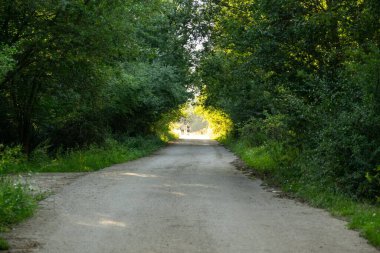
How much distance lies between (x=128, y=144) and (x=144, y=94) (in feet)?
11.0

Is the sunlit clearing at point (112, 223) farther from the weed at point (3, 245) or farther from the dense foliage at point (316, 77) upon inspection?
the dense foliage at point (316, 77)

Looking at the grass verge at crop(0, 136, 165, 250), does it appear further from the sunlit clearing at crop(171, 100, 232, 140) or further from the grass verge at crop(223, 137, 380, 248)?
the sunlit clearing at crop(171, 100, 232, 140)

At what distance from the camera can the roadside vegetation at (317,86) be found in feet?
35.0

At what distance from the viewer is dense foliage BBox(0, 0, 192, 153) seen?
13.5 metres

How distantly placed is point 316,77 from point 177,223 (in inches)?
286

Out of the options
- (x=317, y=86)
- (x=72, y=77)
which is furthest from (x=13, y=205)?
(x=72, y=77)

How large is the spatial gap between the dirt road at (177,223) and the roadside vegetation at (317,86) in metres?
0.84

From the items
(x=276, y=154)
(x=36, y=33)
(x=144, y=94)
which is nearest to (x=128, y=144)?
(x=144, y=94)

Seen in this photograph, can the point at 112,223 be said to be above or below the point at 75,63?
below

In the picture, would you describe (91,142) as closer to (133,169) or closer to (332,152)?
(133,169)

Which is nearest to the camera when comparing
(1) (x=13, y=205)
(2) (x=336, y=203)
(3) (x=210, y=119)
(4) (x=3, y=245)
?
(4) (x=3, y=245)

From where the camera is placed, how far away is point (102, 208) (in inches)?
390

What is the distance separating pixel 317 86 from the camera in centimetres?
1332

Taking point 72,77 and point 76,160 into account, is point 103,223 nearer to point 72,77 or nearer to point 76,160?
point 72,77
